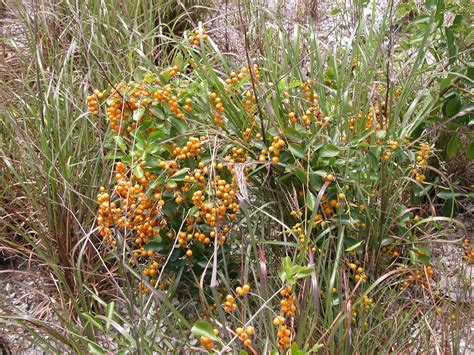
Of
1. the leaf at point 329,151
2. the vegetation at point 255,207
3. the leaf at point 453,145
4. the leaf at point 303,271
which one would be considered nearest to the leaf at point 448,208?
the vegetation at point 255,207

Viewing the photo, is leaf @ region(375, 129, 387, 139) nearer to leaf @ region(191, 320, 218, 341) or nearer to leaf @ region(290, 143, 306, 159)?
leaf @ region(290, 143, 306, 159)

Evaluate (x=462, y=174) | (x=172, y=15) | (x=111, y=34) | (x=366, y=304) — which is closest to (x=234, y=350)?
(x=366, y=304)

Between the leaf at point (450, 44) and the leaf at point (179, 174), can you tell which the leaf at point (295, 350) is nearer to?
the leaf at point (179, 174)

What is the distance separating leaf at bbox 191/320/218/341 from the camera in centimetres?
186

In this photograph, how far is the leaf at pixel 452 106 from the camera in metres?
2.72

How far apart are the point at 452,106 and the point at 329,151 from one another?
0.62 metres

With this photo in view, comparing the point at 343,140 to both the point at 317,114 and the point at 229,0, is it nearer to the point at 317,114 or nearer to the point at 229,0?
the point at 317,114

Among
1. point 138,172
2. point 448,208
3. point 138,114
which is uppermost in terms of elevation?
point 138,114

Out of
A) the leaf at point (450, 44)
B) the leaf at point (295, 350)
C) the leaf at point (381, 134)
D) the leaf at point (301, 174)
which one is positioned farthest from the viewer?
the leaf at point (450, 44)

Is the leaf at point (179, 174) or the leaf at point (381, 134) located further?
the leaf at point (381, 134)

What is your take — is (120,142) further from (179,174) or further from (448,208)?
(448,208)

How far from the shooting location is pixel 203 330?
6.15 ft

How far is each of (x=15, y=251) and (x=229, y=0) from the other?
6.54ft

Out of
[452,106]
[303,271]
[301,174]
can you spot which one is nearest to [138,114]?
[301,174]
